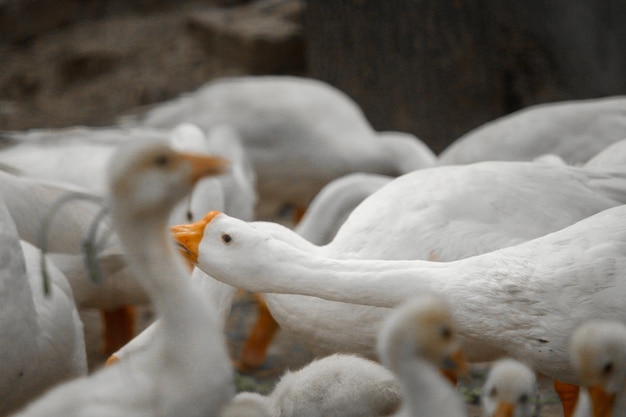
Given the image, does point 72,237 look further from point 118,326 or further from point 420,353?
point 420,353

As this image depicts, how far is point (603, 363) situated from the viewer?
2.32m

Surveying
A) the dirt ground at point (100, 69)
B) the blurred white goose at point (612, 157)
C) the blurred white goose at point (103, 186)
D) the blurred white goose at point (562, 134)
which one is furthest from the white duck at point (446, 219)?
the dirt ground at point (100, 69)

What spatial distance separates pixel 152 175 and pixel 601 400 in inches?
46.2

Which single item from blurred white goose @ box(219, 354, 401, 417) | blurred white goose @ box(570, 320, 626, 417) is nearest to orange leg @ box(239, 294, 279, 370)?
blurred white goose @ box(219, 354, 401, 417)

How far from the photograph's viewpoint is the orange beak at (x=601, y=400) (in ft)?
7.81

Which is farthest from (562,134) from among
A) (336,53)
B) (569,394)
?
(336,53)

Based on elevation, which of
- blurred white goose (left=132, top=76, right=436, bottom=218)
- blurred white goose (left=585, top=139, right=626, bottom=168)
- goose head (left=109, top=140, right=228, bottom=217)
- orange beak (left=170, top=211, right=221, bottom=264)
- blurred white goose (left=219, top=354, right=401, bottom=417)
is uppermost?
goose head (left=109, top=140, right=228, bottom=217)

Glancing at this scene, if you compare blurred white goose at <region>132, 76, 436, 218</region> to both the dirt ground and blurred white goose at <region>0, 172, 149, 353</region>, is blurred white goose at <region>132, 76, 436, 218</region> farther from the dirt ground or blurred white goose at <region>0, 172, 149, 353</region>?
the dirt ground

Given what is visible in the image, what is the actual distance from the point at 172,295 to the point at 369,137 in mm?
4111

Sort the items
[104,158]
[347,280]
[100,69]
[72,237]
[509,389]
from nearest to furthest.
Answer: [509,389]
[347,280]
[72,237]
[104,158]
[100,69]

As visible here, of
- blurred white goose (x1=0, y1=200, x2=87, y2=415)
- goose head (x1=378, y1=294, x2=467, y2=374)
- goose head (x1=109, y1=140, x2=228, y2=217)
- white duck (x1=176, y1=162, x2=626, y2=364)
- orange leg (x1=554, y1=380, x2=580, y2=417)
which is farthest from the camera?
white duck (x1=176, y1=162, x2=626, y2=364)

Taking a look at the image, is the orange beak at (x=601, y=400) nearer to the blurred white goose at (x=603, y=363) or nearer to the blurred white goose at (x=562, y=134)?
the blurred white goose at (x=603, y=363)

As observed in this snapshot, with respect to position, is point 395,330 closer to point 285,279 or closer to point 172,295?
point 172,295

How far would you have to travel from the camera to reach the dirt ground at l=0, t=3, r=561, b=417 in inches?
329
